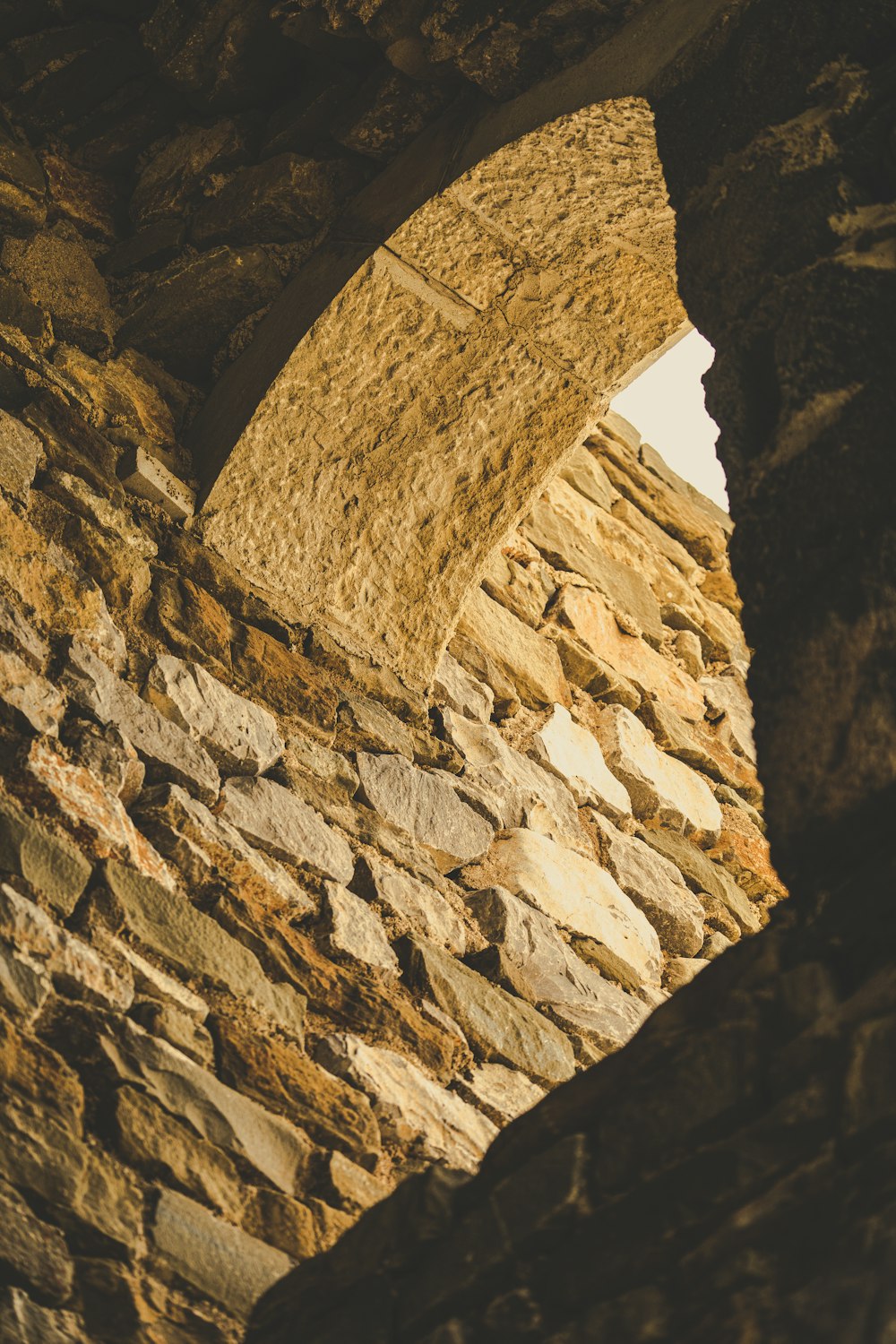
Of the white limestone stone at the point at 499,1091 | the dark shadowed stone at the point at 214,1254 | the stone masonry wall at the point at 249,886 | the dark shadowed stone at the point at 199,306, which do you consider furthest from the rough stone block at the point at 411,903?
the dark shadowed stone at the point at 199,306

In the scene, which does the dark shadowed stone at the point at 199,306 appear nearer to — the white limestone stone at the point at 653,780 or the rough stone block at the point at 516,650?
the rough stone block at the point at 516,650

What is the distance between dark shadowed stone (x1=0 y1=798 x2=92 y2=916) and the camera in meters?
2.30

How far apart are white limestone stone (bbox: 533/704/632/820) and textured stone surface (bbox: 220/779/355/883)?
121cm

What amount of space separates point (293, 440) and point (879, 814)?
2365mm

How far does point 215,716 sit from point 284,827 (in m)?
0.31

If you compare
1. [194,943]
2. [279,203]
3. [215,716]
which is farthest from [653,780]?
[194,943]

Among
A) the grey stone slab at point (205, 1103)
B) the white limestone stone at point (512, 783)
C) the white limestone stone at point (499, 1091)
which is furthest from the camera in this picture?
the white limestone stone at point (512, 783)

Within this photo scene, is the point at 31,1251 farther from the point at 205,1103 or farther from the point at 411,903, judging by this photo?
the point at 411,903

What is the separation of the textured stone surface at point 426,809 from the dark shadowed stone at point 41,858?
3.50 feet

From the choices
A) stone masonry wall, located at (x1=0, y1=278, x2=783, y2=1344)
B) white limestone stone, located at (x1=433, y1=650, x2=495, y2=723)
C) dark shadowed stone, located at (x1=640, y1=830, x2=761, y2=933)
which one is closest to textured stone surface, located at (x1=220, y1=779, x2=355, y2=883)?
stone masonry wall, located at (x1=0, y1=278, x2=783, y2=1344)

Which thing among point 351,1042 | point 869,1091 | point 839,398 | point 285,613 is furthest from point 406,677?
point 869,1091

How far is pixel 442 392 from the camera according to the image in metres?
3.81

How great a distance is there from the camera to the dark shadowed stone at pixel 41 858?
7.54 feet

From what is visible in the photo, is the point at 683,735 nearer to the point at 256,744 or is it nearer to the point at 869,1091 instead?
the point at 256,744
